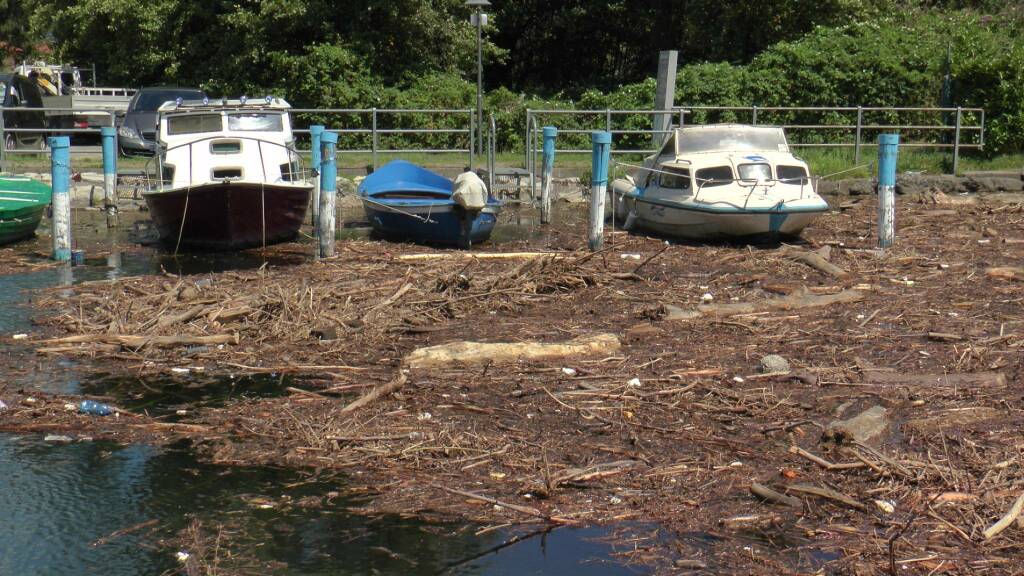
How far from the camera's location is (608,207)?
20953 mm

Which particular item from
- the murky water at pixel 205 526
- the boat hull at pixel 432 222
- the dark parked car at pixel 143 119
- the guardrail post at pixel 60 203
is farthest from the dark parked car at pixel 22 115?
the murky water at pixel 205 526

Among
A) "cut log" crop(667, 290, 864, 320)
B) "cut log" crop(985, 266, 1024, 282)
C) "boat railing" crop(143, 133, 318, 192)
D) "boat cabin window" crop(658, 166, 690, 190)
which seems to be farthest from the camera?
"boat cabin window" crop(658, 166, 690, 190)

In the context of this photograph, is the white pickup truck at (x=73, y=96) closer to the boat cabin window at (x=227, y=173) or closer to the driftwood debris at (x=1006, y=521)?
the boat cabin window at (x=227, y=173)

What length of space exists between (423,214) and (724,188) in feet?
13.6

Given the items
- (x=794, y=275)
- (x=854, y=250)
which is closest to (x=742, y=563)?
(x=794, y=275)

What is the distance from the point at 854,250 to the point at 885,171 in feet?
4.11

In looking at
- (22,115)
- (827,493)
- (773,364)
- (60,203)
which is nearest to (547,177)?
(60,203)

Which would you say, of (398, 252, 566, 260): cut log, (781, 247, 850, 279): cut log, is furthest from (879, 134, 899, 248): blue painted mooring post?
(398, 252, 566, 260): cut log

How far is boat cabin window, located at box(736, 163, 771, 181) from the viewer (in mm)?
16562

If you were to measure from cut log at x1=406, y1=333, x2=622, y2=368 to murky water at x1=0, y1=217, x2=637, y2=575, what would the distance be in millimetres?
2296

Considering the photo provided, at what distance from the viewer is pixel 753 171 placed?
16594mm

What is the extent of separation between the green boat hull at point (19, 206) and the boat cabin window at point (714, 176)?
944 centimetres

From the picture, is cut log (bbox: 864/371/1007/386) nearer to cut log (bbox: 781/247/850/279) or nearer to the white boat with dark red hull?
cut log (bbox: 781/247/850/279)

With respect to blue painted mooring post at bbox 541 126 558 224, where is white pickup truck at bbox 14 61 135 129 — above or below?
above
